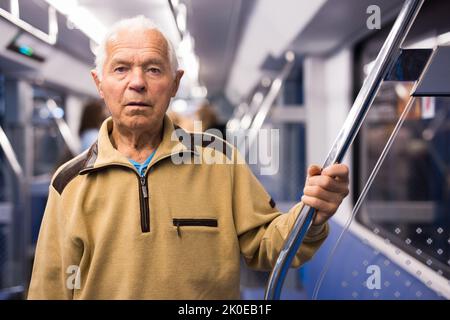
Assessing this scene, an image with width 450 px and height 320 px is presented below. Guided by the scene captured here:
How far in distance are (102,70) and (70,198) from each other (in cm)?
33

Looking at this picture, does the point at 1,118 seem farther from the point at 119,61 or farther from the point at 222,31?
the point at 119,61

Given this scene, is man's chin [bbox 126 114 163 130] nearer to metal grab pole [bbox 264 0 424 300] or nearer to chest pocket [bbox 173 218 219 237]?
chest pocket [bbox 173 218 219 237]

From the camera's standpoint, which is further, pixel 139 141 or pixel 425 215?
pixel 425 215

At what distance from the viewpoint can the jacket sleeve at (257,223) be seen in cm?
119

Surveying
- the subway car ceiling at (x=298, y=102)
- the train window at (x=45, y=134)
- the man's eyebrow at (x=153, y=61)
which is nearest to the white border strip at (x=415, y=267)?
the subway car ceiling at (x=298, y=102)

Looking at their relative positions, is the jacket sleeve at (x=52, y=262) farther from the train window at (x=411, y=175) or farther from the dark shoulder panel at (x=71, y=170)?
the train window at (x=411, y=175)

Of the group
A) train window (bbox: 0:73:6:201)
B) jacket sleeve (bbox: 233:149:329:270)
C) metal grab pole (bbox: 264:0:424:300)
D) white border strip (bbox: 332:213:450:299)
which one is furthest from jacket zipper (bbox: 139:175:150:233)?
train window (bbox: 0:73:6:201)

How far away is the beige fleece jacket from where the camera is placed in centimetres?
118

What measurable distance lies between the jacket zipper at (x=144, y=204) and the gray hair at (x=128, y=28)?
0.95ft

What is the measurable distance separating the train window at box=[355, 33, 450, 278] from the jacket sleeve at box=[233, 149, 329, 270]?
2.44 metres

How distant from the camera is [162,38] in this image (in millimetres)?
1212

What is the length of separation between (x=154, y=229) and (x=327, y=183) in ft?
1.45
